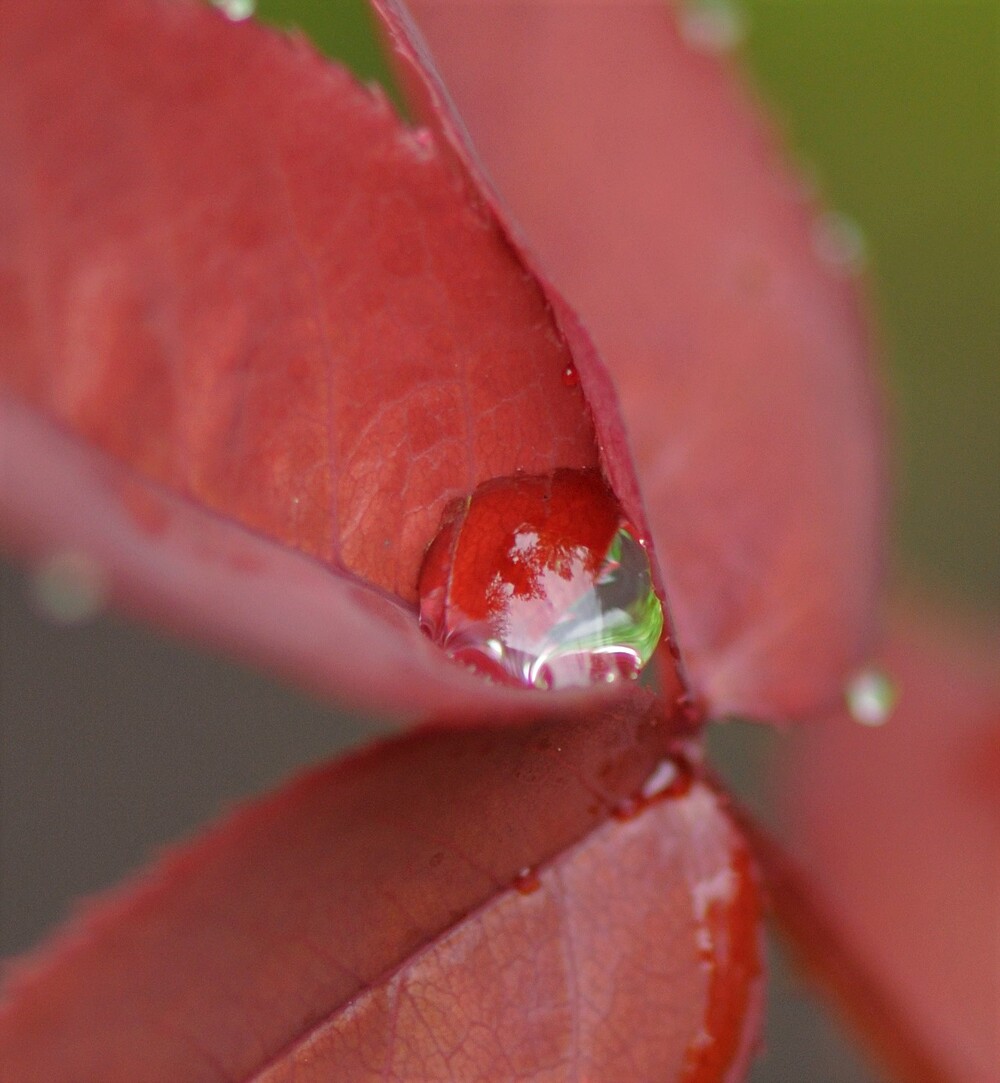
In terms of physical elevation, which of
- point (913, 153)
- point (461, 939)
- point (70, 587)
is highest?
point (913, 153)

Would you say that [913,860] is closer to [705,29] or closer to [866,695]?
[866,695]

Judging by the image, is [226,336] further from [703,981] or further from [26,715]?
[26,715]

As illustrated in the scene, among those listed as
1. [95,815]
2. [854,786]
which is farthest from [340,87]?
[95,815]

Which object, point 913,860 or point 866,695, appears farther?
point 913,860

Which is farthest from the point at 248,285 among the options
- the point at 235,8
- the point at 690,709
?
the point at 690,709

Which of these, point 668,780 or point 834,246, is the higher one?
point 834,246

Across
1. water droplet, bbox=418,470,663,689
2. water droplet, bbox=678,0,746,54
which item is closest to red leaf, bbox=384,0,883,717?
water droplet, bbox=678,0,746,54

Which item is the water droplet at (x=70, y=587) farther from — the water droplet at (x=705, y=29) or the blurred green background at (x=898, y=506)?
the water droplet at (x=705, y=29)
